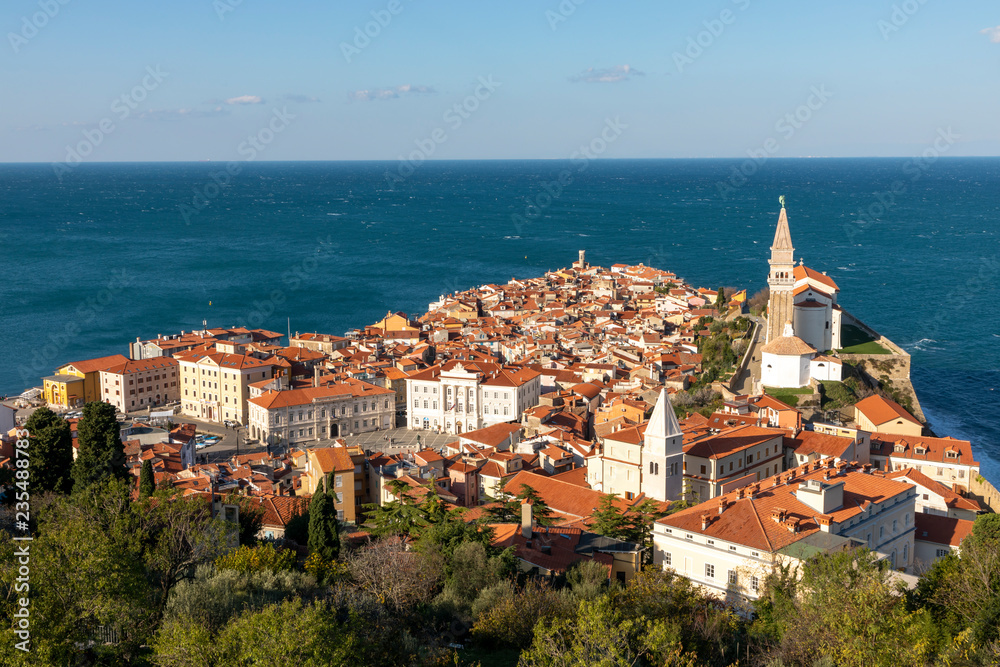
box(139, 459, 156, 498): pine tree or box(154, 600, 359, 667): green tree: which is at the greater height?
box(154, 600, 359, 667): green tree

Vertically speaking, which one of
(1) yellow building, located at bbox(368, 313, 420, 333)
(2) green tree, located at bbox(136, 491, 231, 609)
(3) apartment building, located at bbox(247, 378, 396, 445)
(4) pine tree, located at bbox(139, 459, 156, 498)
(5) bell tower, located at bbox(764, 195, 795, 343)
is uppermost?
(5) bell tower, located at bbox(764, 195, 795, 343)

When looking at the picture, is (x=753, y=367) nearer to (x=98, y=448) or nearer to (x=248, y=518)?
(x=248, y=518)

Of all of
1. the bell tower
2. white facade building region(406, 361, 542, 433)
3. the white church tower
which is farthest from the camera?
white facade building region(406, 361, 542, 433)

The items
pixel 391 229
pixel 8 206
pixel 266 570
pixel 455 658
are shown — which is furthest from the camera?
pixel 8 206

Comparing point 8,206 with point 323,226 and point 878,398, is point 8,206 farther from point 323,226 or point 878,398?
point 878,398

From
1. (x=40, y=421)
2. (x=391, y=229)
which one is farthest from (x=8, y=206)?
(x=40, y=421)

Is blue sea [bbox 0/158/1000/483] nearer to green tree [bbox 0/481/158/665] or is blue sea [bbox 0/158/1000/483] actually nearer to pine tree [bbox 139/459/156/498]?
pine tree [bbox 139/459/156/498]

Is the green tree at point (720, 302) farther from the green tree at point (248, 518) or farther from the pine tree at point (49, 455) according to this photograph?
the pine tree at point (49, 455)

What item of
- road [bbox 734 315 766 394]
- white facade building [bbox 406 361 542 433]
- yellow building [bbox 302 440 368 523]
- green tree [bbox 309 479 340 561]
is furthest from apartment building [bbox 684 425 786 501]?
white facade building [bbox 406 361 542 433]
